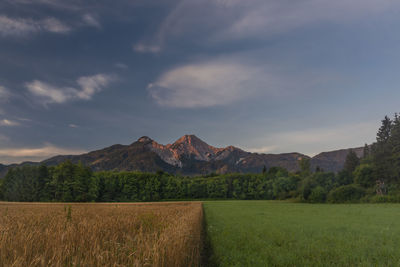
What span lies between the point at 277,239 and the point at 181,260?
29.3 feet

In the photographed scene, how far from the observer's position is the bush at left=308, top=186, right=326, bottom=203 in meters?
68.7

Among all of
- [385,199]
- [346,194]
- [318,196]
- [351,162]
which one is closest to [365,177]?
[346,194]

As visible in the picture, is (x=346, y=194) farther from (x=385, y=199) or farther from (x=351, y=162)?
(x=351, y=162)

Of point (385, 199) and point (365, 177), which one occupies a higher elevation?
point (365, 177)

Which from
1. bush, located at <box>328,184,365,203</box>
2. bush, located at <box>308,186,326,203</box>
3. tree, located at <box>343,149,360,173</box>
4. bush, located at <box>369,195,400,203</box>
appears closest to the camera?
bush, located at <box>369,195,400,203</box>

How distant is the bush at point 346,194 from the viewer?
63.9 metres

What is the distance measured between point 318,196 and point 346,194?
23.6 ft

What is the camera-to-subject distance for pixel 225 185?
114 meters

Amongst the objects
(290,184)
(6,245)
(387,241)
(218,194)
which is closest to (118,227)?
(6,245)

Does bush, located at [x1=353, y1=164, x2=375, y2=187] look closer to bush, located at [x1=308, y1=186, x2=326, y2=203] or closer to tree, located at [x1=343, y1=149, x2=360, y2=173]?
bush, located at [x1=308, y1=186, x2=326, y2=203]

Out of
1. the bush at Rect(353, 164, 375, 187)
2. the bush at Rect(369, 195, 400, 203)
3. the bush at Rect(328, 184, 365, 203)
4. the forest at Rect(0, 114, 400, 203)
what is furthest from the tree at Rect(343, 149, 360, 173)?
the bush at Rect(369, 195, 400, 203)

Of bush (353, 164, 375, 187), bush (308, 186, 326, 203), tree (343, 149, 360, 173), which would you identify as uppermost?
tree (343, 149, 360, 173)

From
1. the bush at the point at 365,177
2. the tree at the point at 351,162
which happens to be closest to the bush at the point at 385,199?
the bush at the point at 365,177

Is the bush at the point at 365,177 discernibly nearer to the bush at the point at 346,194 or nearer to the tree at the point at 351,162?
the bush at the point at 346,194
